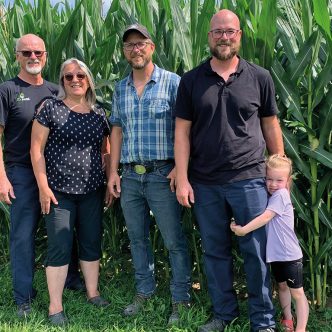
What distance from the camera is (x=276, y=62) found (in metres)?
2.87

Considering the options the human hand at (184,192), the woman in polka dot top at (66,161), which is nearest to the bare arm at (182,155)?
the human hand at (184,192)

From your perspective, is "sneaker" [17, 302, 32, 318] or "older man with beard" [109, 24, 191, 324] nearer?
"older man with beard" [109, 24, 191, 324]

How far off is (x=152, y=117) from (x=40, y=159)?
748 mm

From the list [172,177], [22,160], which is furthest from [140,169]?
[22,160]

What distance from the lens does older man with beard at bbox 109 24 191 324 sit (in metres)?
2.86

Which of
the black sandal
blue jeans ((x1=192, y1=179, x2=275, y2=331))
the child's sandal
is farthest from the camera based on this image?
the black sandal

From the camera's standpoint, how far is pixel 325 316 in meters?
2.98

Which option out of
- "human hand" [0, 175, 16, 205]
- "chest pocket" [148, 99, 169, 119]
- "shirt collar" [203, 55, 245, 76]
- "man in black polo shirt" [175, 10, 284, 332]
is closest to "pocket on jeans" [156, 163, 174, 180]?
"man in black polo shirt" [175, 10, 284, 332]

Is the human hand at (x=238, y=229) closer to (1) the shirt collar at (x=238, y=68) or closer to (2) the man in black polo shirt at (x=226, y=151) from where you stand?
(2) the man in black polo shirt at (x=226, y=151)

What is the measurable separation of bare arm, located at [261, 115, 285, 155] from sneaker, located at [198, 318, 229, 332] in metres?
1.07

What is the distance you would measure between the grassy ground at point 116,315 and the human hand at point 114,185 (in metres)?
0.77

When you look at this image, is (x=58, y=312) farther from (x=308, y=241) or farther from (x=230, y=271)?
(x=308, y=241)

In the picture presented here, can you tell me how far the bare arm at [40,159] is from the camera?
2902mm

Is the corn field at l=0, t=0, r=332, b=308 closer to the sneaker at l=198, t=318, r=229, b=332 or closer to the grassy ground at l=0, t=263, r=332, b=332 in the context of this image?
the grassy ground at l=0, t=263, r=332, b=332
